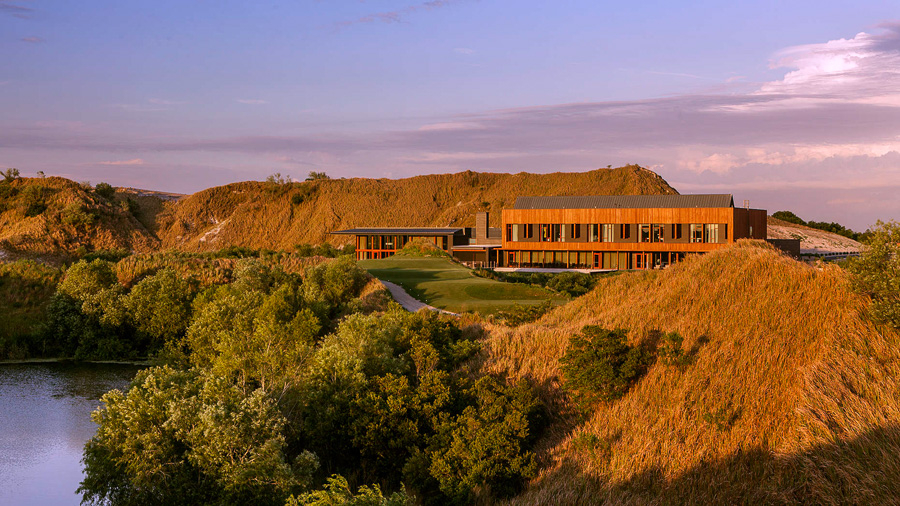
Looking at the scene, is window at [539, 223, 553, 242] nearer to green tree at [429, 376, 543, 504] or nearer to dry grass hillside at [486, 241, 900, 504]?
dry grass hillside at [486, 241, 900, 504]

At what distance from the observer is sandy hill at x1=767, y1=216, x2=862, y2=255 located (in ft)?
267

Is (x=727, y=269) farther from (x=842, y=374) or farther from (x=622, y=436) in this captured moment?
(x=622, y=436)

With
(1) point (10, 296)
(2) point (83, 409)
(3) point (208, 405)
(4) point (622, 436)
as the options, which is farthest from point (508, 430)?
(1) point (10, 296)

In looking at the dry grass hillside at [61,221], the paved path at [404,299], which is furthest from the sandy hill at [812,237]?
the dry grass hillside at [61,221]

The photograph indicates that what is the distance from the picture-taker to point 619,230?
51.6 meters

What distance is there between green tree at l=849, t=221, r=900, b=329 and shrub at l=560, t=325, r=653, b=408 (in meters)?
4.89

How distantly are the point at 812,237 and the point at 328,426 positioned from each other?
87.9m

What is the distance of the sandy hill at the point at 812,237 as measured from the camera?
81.5 metres

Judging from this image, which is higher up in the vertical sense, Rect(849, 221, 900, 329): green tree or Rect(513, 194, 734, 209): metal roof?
Rect(513, 194, 734, 209): metal roof

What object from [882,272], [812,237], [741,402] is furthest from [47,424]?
[812,237]

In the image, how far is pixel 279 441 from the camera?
1345cm

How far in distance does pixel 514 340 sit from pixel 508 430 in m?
4.85

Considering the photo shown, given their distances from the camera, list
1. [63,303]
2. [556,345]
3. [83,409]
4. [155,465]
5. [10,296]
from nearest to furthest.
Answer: [155,465] → [556,345] → [83,409] → [63,303] → [10,296]

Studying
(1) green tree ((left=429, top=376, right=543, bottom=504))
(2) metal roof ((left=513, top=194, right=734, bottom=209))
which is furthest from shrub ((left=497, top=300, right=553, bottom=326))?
(2) metal roof ((left=513, top=194, right=734, bottom=209))
